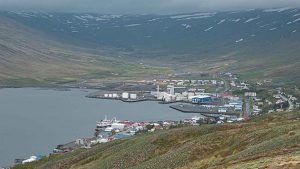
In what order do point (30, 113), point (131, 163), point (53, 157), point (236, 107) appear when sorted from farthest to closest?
point (236, 107)
point (30, 113)
point (53, 157)
point (131, 163)

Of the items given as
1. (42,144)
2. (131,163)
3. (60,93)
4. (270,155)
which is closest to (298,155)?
(270,155)

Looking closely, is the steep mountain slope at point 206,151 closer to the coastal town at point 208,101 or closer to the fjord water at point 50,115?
the fjord water at point 50,115

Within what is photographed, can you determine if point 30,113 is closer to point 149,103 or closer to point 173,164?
point 149,103

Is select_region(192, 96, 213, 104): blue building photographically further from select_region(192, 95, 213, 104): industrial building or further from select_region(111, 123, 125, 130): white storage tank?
select_region(111, 123, 125, 130): white storage tank

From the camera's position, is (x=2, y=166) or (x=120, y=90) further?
(x=120, y=90)

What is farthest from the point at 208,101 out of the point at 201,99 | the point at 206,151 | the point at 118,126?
the point at 206,151

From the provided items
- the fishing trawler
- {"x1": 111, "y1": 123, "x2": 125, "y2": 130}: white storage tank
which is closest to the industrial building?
the fishing trawler
